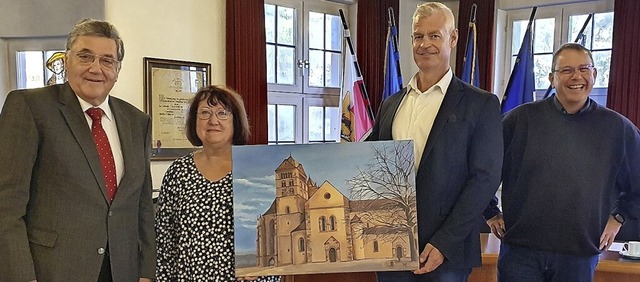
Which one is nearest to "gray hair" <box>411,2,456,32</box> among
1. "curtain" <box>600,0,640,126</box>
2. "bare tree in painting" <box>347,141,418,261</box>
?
"bare tree in painting" <box>347,141,418,261</box>

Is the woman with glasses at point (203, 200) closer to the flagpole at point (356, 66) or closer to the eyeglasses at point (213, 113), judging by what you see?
the eyeglasses at point (213, 113)

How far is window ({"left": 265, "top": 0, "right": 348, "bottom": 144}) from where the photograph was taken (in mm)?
4238

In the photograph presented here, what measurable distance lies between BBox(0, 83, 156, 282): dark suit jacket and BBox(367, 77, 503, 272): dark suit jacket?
94 cm

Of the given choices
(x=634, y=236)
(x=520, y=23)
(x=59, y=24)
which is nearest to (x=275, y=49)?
(x=59, y=24)

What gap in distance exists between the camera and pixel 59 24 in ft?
11.6

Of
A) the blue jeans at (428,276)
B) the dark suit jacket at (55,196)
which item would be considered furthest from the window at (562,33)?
the dark suit jacket at (55,196)

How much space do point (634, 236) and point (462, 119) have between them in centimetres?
109

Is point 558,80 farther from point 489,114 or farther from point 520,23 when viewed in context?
point 520,23

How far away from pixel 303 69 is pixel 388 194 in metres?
2.85

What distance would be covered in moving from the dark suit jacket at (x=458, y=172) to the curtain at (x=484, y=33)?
2.99 m

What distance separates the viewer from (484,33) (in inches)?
178

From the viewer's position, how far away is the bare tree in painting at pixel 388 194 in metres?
1.65

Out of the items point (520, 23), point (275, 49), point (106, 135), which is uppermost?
point (520, 23)

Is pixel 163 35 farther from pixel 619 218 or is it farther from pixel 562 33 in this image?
pixel 562 33
